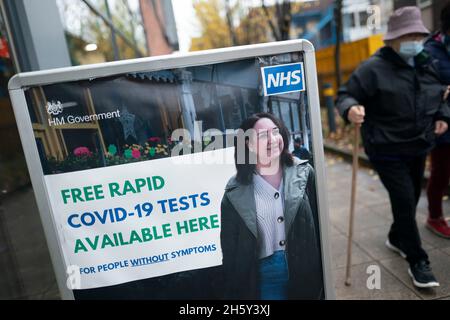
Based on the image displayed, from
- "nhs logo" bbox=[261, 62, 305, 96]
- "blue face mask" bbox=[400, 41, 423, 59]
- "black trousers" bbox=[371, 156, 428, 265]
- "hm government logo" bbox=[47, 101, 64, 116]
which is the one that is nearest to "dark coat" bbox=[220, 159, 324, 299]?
"nhs logo" bbox=[261, 62, 305, 96]

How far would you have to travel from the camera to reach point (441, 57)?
10.4 ft

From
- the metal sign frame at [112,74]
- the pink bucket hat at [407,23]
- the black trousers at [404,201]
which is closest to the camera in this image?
the metal sign frame at [112,74]

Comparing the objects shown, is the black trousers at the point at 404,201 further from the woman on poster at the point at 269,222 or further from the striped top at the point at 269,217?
the striped top at the point at 269,217

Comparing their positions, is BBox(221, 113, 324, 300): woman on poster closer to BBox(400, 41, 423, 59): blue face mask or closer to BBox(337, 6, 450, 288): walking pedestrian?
BBox(337, 6, 450, 288): walking pedestrian

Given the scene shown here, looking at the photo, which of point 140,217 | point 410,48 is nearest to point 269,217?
point 140,217

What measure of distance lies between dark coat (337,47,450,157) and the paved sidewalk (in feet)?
3.36

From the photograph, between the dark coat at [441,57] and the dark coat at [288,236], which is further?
the dark coat at [441,57]

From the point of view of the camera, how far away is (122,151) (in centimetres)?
171

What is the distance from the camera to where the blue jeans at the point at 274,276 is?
6.20ft

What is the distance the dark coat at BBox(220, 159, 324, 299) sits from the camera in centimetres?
183

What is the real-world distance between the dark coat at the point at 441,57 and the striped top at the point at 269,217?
223cm

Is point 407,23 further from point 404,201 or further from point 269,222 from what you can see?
point 269,222

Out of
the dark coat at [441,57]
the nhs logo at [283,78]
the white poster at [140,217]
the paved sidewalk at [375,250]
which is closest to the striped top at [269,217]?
the white poster at [140,217]
